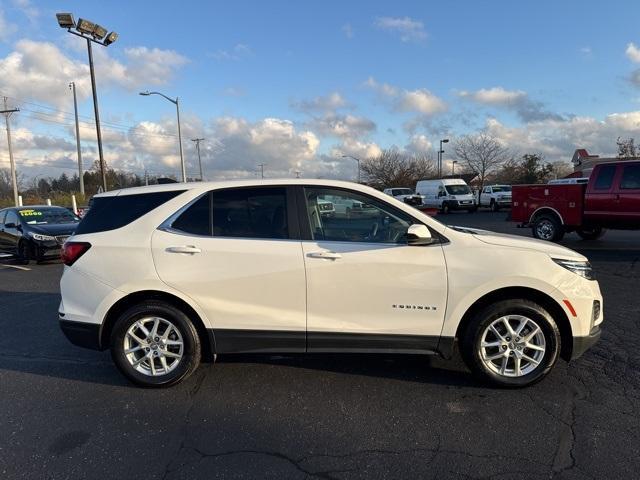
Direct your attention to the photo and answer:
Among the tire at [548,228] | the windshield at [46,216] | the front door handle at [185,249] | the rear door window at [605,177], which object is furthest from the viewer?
the windshield at [46,216]

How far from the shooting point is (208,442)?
3.22m

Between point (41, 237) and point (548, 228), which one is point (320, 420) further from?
point (41, 237)

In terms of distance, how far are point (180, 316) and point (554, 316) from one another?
3087 mm

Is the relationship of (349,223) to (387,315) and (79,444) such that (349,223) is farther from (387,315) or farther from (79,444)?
(79,444)

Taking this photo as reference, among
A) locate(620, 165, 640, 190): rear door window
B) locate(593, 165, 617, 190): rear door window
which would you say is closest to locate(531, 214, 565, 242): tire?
locate(593, 165, 617, 190): rear door window

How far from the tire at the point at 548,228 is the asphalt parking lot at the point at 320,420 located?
25.7 feet

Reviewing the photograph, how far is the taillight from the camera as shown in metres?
4.05

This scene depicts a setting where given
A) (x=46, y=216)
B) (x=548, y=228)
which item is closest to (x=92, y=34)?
(x=46, y=216)

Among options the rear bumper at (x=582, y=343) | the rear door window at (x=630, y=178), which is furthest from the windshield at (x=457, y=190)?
the rear bumper at (x=582, y=343)

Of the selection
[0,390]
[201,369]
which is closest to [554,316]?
[201,369]

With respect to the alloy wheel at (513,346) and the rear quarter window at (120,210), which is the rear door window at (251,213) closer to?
the rear quarter window at (120,210)

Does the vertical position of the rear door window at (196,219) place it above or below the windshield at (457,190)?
above

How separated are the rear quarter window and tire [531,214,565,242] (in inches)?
427

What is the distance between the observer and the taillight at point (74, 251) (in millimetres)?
4051
